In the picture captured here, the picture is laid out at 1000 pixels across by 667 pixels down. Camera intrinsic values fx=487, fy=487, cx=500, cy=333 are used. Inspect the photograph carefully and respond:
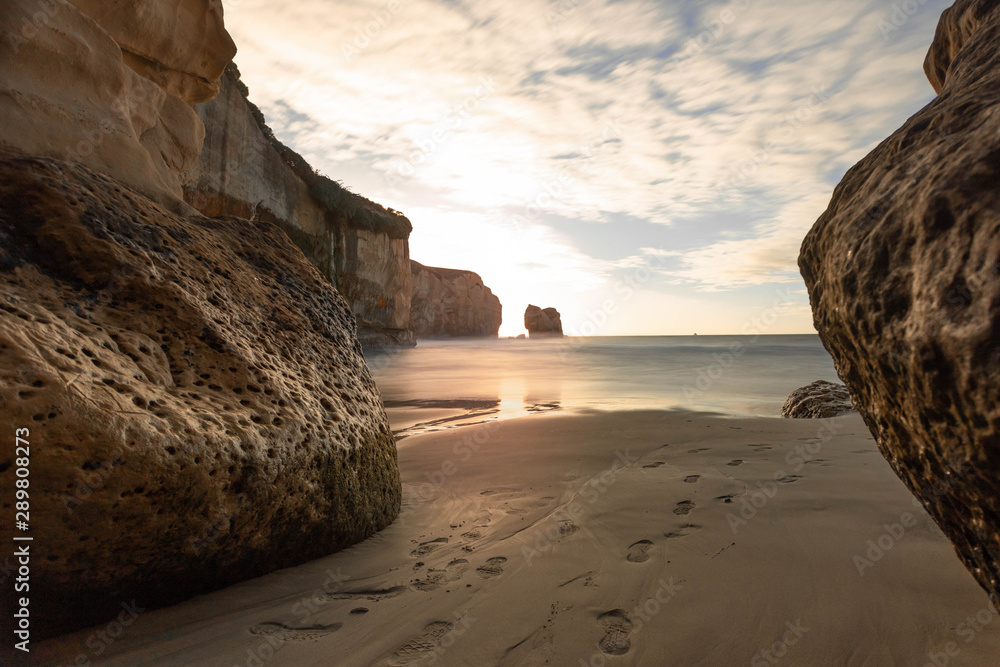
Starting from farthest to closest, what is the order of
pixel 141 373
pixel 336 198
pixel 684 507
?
1. pixel 336 198
2. pixel 684 507
3. pixel 141 373

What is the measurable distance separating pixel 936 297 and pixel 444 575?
1846 mm

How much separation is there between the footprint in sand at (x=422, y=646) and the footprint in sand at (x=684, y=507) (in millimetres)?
1342

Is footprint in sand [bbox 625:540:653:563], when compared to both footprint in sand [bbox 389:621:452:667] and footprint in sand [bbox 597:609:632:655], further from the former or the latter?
footprint in sand [bbox 389:621:452:667]

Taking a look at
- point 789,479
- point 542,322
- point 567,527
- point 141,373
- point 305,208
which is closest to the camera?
point 141,373

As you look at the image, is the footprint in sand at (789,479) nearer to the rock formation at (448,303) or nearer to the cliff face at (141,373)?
the cliff face at (141,373)

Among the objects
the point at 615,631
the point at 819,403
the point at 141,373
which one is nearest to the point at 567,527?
the point at 615,631

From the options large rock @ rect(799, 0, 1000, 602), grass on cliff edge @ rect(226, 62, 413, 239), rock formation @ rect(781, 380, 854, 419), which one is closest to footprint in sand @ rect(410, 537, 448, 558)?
large rock @ rect(799, 0, 1000, 602)

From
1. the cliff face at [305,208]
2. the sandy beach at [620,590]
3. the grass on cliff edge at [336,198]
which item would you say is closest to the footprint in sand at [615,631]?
the sandy beach at [620,590]

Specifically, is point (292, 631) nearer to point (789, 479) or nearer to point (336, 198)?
point (789, 479)

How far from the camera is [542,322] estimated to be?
246 feet

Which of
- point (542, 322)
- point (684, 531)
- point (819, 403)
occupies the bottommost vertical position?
point (684, 531)

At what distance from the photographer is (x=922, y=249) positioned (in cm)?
111

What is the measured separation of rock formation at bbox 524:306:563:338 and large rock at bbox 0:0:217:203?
7221 centimetres

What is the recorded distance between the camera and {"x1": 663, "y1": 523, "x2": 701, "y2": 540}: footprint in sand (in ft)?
7.19
